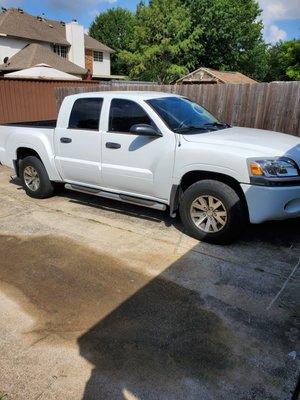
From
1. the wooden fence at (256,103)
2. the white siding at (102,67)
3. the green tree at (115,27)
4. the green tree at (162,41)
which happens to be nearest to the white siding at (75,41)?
the white siding at (102,67)

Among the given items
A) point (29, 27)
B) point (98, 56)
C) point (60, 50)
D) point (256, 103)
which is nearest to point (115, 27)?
point (98, 56)

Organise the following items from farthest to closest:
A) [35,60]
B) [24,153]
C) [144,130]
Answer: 1. [35,60]
2. [24,153]
3. [144,130]

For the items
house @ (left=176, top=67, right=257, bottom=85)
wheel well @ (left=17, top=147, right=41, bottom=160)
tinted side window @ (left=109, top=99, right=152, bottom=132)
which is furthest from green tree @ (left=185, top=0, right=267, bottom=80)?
tinted side window @ (left=109, top=99, right=152, bottom=132)

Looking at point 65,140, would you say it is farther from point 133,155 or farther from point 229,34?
point 229,34

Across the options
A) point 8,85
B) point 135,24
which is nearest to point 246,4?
point 135,24

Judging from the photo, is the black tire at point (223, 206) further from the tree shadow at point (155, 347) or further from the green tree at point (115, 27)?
the green tree at point (115, 27)

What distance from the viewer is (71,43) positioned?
37.7 m

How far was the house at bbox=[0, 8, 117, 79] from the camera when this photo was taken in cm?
3117

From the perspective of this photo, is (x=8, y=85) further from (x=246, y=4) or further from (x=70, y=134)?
(x=246, y=4)

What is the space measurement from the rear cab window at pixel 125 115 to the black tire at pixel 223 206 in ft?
3.80

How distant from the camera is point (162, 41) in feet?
106

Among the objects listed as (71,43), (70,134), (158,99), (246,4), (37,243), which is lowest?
(37,243)

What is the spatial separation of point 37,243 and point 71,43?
122 feet

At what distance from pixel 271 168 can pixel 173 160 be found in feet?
4.05
